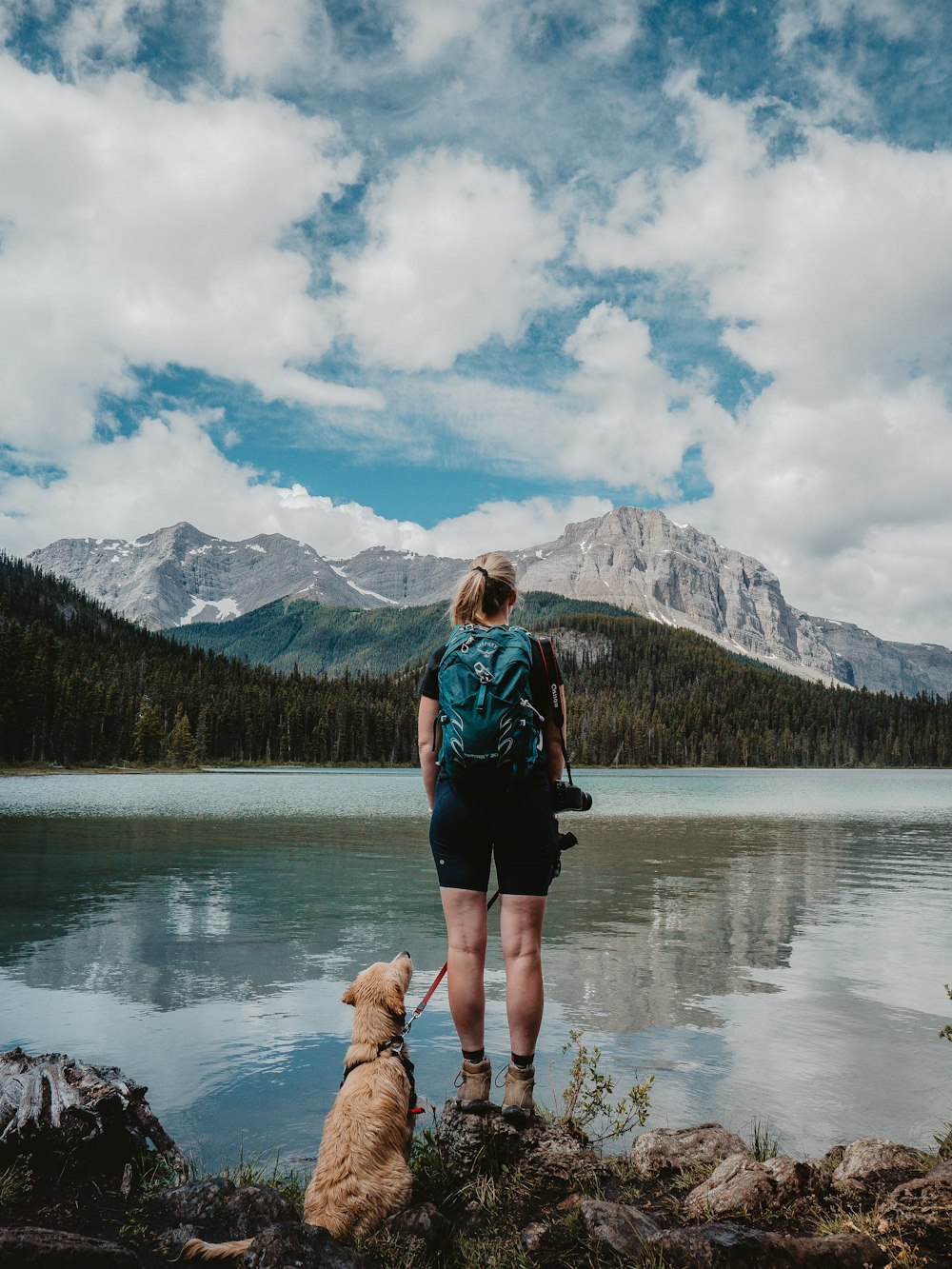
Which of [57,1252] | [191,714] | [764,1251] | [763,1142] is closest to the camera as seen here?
[57,1252]

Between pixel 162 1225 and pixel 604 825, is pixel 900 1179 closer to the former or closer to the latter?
pixel 162 1225

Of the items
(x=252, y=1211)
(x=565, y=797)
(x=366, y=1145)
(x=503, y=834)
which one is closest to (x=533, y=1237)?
(x=366, y=1145)

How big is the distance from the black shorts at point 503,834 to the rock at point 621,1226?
5.24 feet

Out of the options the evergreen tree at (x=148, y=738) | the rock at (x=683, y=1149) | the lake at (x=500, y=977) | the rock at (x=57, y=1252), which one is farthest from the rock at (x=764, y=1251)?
the evergreen tree at (x=148, y=738)

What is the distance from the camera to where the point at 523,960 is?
16.4 feet

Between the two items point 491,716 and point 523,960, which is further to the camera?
point 523,960

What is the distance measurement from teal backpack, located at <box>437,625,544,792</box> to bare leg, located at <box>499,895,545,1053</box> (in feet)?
2.58

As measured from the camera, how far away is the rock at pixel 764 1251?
379 cm

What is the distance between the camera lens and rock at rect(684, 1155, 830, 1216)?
4.48 meters

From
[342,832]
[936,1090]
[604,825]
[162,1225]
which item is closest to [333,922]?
[936,1090]

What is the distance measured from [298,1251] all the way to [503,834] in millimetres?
2235

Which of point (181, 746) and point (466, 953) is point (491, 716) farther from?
point (181, 746)

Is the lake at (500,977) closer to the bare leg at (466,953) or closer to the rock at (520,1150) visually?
the rock at (520,1150)

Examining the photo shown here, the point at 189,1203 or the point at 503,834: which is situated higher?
the point at 503,834
